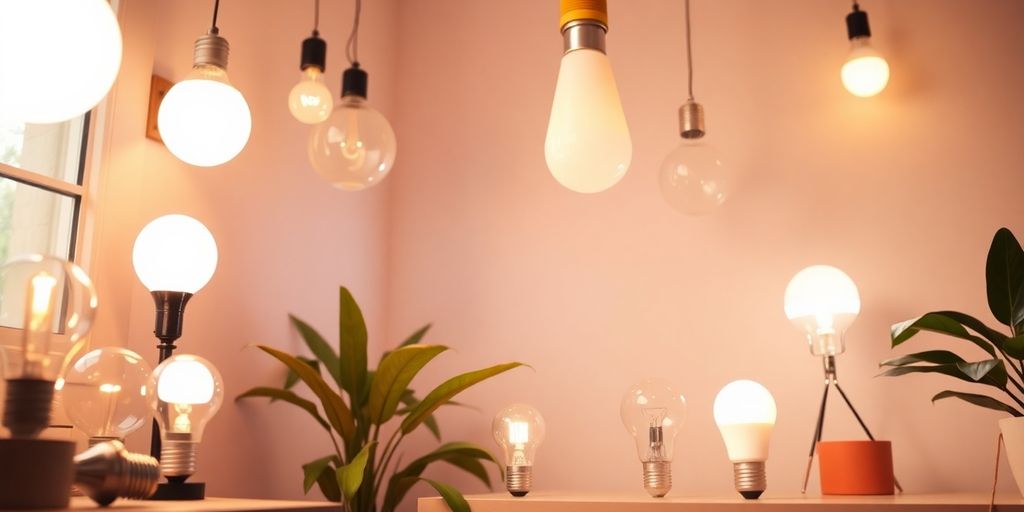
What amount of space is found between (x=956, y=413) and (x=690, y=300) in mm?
694

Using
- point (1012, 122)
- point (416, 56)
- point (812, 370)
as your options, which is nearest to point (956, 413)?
point (812, 370)

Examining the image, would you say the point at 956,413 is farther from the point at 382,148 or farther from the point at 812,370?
the point at 382,148

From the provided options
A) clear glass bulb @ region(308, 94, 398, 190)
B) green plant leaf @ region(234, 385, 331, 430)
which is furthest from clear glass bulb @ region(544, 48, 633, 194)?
green plant leaf @ region(234, 385, 331, 430)

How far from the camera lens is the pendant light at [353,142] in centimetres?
161

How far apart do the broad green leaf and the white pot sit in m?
1.11

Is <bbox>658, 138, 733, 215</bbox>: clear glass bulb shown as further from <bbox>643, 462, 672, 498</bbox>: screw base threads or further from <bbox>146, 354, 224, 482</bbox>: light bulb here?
<bbox>146, 354, 224, 482</bbox>: light bulb

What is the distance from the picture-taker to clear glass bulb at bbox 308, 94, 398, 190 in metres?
1.61

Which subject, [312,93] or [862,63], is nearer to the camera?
[312,93]

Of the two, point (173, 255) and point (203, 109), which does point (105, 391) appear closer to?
point (173, 255)

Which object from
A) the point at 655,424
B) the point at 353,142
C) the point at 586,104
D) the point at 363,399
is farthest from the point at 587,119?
the point at 363,399

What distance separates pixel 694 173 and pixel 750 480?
746mm

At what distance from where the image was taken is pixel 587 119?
1075mm

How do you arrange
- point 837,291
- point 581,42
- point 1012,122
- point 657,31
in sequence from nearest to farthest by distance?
point 581,42 → point 837,291 → point 1012,122 → point 657,31

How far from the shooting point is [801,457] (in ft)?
6.66
